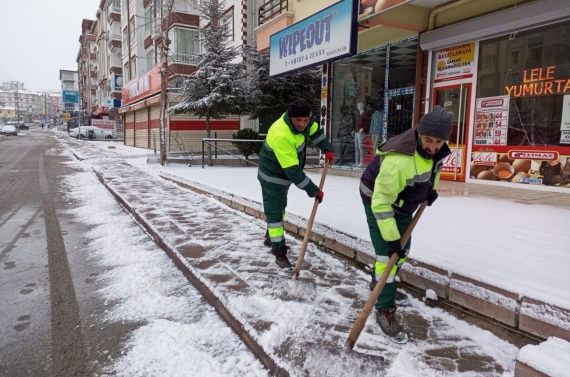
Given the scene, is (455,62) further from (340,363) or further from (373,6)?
(340,363)

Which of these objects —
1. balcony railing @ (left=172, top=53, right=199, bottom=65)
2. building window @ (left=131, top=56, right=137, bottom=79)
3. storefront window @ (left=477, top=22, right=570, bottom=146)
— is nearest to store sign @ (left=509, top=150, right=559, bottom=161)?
storefront window @ (left=477, top=22, right=570, bottom=146)

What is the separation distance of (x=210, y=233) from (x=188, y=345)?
8.44 ft

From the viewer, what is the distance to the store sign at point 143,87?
822 inches

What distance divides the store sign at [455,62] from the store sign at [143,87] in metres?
14.6

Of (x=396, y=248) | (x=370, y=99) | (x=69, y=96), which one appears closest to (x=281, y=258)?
(x=396, y=248)

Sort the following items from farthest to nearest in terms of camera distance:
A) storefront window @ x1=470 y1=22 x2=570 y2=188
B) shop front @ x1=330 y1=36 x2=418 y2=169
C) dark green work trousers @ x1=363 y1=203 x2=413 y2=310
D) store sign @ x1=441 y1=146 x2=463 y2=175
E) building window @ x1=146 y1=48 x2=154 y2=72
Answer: building window @ x1=146 y1=48 x2=154 y2=72, shop front @ x1=330 y1=36 x2=418 y2=169, store sign @ x1=441 y1=146 x2=463 y2=175, storefront window @ x1=470 y1=22 x2=570 y2=188, dark green work trousers @ x1=363 y1=203 x2=413 y2=310

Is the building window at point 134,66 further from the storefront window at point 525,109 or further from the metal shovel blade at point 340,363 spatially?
the metal shovel blade at point 340,363

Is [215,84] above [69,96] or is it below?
below

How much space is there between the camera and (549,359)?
1818 millimetres

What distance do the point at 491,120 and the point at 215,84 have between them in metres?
9.58

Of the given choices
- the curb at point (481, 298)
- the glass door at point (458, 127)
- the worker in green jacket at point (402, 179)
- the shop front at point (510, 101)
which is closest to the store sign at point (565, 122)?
the shop front at point (510, 101)

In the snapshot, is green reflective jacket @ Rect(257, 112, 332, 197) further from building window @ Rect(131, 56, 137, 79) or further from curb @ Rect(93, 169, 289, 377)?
building window @ Rect(131, 56, 137, 79)

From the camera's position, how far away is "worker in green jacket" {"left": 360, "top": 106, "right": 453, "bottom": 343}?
7.74 ft

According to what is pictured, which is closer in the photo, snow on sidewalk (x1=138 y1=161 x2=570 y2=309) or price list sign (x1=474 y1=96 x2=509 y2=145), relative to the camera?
snow on sidewalk (x1=138 y1=161 x2=570 y2=309)
